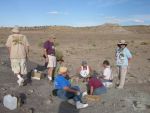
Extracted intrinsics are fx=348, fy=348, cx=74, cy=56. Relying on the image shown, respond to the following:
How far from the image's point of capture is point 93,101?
33.6 ft

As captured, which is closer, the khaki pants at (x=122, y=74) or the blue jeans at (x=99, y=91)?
the blue jeans at (x=99, y=91)

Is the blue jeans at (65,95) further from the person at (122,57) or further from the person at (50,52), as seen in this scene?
the person at (50,52)

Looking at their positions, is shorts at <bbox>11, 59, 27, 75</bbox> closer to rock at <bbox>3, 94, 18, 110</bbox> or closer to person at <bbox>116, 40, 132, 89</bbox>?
rock at <bbox>3, 94, 18, 110</bbox>

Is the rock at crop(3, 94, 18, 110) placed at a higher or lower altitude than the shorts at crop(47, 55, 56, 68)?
lower

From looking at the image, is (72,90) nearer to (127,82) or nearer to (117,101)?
(117,101)

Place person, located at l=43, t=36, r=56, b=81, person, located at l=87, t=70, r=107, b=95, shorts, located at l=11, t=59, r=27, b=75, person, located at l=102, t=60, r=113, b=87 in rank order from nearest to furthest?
person, located at l=87, t=70, r=107, b=95 → shorts, located at l=11, t=59, r=27, b=75 → person, located at l=102, t=60, r=113, b=87 → person, located at l=43, t=36, r=56, b=81

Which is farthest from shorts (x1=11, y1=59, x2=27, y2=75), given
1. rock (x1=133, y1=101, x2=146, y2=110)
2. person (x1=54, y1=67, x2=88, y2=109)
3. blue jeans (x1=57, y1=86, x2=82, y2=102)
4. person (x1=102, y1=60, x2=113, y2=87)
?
rock (x1=133, y1=101, x2=146, y2=110)

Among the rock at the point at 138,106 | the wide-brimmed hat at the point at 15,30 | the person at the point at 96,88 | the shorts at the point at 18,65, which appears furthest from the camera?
the shorts at the point at 18,65

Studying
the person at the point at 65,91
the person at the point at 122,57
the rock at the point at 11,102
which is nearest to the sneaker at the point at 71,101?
the person at the point at 65,91

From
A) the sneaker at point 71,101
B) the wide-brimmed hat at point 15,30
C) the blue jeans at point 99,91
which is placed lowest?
the sneaker at point 71,101

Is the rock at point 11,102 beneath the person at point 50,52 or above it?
beneath

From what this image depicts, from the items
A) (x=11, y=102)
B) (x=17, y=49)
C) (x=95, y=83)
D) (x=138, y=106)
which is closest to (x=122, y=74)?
(x=95, y=83)

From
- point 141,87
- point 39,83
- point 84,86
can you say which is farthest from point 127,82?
point 39,83

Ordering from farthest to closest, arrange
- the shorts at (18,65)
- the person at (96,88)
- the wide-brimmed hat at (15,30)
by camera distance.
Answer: the shorts at (18,65) < the wide-brimmed hat at (15,30) < the person at (96,88)
